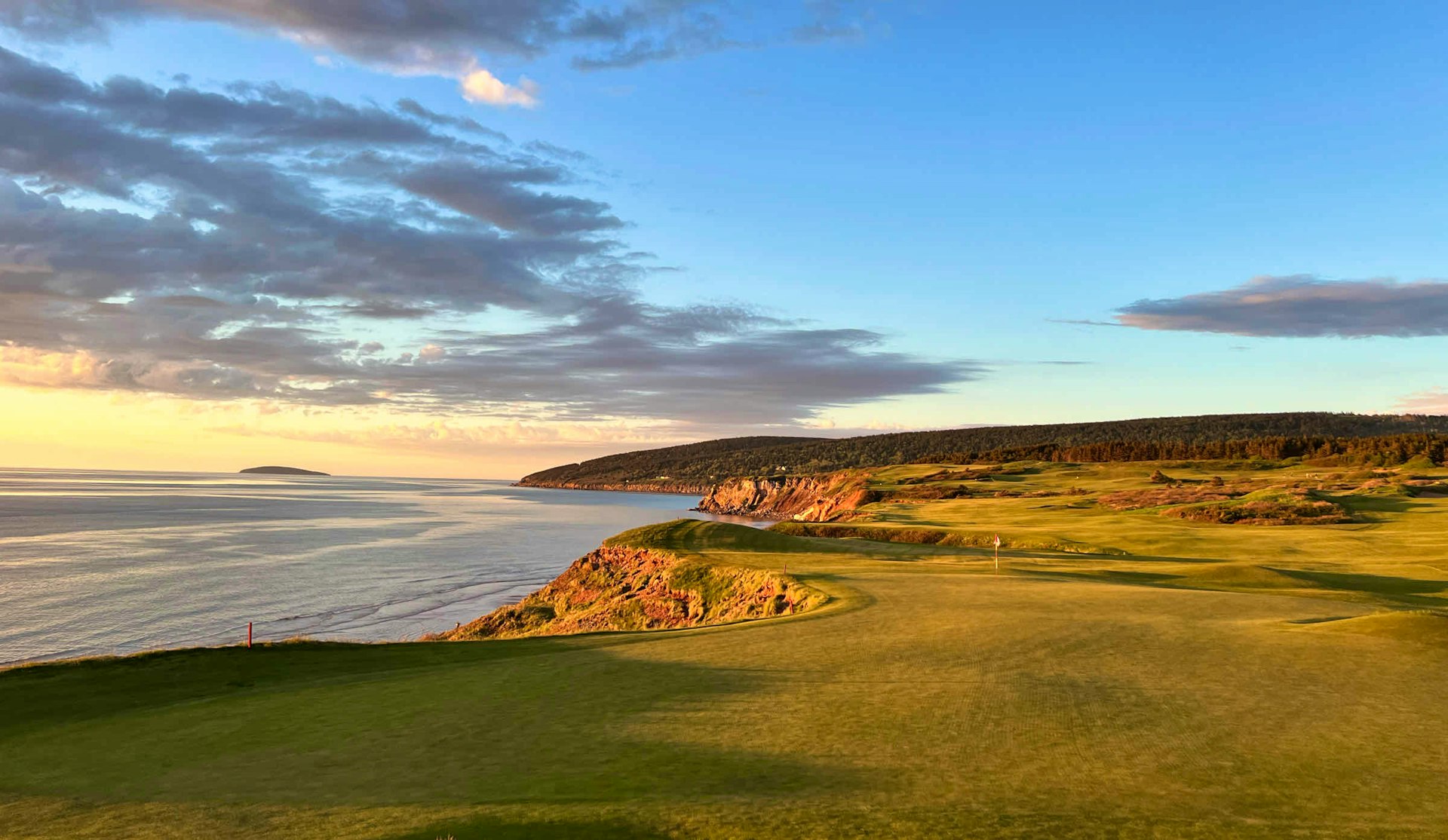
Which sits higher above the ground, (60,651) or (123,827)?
(123,827)

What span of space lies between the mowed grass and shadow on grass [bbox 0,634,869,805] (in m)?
0.07

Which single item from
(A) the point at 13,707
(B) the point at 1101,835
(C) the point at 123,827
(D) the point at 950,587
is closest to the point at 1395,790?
(B) the point at 1101,835

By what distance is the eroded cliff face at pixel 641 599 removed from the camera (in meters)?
35.5

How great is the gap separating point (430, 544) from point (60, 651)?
6498 centimetres

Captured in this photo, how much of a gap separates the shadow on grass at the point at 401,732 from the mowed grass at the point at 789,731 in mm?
73

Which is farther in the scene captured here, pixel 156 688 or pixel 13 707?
pixel 156 688

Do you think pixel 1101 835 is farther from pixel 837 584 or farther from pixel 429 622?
pixel 429 622

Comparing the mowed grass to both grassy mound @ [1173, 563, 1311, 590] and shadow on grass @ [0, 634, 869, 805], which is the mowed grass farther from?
grassy mound @ [1173, 563, 1311, 590]

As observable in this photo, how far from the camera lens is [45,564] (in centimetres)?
7594

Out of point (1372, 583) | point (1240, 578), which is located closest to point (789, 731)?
point (1240, 578)

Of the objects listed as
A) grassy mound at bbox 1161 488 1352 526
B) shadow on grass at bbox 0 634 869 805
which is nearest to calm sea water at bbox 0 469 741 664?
shadow on grass at bbox 0 634 869 805

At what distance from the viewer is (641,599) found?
4334 cm

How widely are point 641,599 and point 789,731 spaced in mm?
30166

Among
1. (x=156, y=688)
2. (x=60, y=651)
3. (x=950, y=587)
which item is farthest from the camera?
(x=60, y=651)
